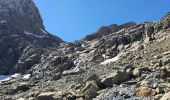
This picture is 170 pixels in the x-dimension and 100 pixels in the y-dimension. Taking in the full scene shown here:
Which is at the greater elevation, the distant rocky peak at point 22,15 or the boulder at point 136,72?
the distant rocky peak at point 22,15

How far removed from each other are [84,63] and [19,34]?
148 feet

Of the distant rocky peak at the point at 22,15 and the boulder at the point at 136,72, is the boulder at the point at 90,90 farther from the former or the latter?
the distant rocky peak at the point at 22,15

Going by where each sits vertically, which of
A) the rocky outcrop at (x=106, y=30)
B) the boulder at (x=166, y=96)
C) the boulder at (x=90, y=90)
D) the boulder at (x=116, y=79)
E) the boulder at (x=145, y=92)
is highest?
the rocky outcrop at (x=106, y=30)

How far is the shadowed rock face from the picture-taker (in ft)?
277

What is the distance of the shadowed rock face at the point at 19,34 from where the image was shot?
84.4m

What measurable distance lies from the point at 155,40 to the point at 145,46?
2279mm

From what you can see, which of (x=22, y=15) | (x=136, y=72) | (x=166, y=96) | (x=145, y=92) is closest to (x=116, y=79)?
(x=136, y=72)

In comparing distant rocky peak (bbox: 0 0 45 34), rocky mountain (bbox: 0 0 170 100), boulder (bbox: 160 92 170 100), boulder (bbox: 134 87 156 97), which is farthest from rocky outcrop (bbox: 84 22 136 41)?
boulder (bbox: 160 92 170 100)

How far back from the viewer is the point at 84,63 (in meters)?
58.5

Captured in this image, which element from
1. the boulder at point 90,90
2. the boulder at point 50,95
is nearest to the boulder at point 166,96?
the boulder at point 90,90

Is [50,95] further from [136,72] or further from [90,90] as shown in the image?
[136,72]

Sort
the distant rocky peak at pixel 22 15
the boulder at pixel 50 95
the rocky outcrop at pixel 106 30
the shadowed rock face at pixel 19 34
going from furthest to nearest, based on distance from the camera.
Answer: the distant rocky peak at pixel 22 15 → the rocky outcrop at pixel 106 30 → the shadowed rock face at pixel 19 34 → the boulder at pixel 50 95

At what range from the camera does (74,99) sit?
28.0 m

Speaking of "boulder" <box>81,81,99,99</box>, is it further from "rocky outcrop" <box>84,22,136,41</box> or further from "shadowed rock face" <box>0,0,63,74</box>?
"rocky outcrop" <box>84,22,136,41</box>
